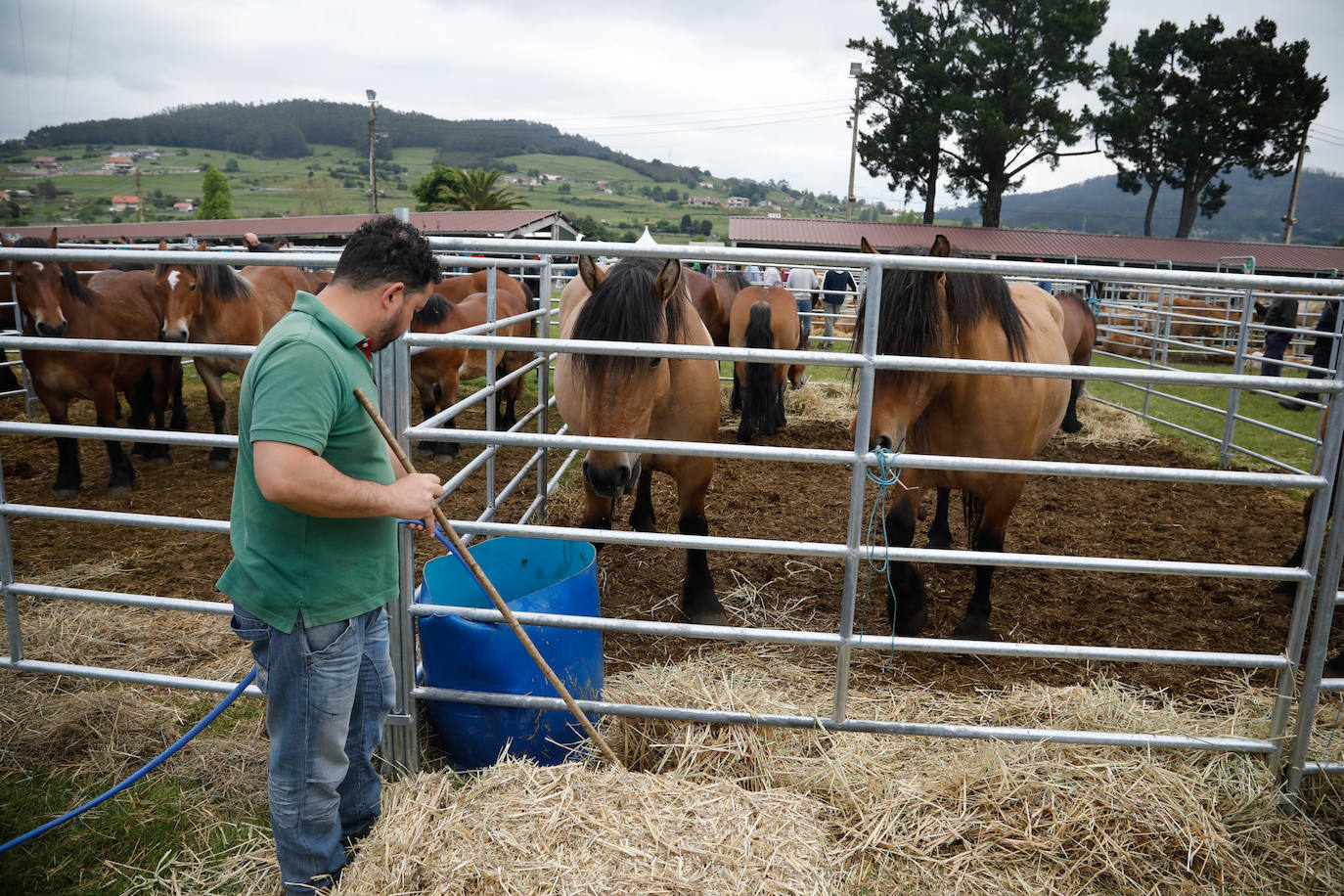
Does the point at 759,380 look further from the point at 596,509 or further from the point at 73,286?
the point at 73,286

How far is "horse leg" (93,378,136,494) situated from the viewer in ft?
20.0

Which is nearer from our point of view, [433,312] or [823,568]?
[823,568]

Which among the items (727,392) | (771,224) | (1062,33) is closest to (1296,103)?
(1062,33)

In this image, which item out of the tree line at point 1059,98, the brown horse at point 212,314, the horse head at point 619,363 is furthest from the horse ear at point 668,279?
the tree line at point 1059,98

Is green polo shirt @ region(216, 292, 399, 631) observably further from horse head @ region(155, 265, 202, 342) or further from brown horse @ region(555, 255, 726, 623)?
horse head @ region(155, 265, 202, 342)

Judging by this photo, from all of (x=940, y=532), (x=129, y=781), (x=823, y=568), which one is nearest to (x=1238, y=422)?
(x=940, y=532)

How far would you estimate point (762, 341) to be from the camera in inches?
340

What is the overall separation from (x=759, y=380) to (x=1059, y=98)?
3709 centimetres

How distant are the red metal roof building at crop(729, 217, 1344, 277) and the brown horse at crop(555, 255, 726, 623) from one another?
25933 millimetres

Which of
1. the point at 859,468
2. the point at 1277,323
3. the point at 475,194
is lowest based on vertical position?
the point at 859,468

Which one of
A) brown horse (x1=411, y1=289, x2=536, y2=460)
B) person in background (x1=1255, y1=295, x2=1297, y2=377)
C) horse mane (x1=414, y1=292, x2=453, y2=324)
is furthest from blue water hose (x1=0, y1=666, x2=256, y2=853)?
person in background (x1=1255, y1=295, x2=1297, y2=377)

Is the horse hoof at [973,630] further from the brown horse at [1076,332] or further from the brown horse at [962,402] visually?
the brown horse at [1076,332]

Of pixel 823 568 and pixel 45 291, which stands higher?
pixel 45 291

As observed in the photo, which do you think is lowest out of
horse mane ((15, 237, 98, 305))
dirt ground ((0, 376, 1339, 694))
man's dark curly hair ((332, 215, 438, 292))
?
dirt ground ((0, 376, 1339, 694))
